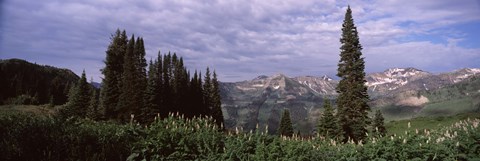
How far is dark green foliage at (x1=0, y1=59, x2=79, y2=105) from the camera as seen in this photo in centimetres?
7441

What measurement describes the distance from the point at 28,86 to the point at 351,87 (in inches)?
3268

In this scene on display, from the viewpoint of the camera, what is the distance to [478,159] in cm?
987

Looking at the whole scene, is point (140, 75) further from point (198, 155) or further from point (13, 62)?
point (13, 62)

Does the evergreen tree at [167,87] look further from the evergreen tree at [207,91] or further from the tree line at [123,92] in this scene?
the evergreen tree at [207,91]

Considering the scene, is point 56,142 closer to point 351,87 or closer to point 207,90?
point 351,87

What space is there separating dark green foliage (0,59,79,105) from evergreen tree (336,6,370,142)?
174 ft

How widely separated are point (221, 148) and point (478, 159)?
21.8 ft

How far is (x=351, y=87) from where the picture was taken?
38.2 meters

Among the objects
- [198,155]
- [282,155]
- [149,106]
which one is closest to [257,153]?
[282,155]

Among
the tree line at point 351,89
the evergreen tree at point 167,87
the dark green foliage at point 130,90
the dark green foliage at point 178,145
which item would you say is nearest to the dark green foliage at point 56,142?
the dark green foliage at point 178,145

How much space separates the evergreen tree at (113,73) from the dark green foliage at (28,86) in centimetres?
1386

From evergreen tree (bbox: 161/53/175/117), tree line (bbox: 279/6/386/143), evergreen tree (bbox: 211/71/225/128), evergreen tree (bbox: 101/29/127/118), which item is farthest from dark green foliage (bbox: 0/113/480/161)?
evergreen tree (bbox: 211/71/225/128)

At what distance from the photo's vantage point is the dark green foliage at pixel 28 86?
74.4m

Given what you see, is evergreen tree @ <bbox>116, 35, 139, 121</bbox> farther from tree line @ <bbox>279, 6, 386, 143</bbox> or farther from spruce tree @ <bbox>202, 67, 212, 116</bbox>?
spruce tree @ <bbox>202, 67, 212, 116</bbox>
